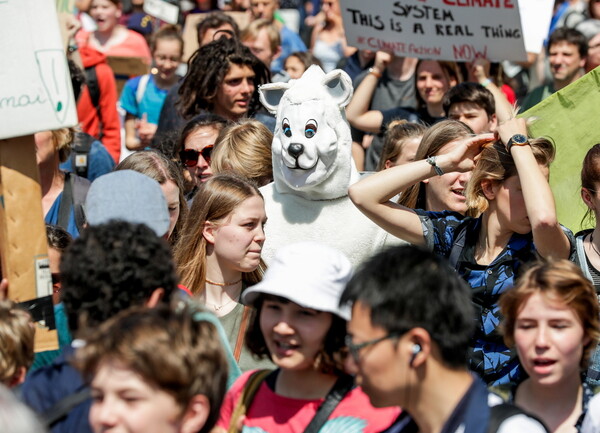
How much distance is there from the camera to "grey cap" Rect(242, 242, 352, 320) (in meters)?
3.01

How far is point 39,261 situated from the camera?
3584 millimetres

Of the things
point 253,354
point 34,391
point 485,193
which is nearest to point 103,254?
point 34,391

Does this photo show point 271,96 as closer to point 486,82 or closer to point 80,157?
point 80,157

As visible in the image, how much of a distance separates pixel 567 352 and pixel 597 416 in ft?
0.67

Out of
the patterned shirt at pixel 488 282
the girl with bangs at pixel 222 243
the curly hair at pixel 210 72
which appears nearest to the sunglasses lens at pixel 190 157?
the curly hair at pixel 210 72

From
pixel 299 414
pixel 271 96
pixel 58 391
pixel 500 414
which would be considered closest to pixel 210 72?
pixel 271 96

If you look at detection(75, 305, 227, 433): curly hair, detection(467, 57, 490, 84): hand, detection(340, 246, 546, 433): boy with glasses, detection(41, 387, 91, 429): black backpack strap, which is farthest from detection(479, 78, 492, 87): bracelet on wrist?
detection(41, 387, 91, 429): black backpack strap

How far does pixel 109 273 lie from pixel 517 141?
184 cm

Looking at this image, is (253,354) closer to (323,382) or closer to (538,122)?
(323,382)

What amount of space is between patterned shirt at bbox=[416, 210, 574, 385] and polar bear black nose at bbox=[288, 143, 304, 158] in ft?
2.85

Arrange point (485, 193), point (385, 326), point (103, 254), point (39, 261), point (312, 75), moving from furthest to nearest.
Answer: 1. point (312, 75)
2. point (485, 193)
3. point (39, 261)
4. point (103, 254)
5. point (385, 326)

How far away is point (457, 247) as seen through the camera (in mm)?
4023

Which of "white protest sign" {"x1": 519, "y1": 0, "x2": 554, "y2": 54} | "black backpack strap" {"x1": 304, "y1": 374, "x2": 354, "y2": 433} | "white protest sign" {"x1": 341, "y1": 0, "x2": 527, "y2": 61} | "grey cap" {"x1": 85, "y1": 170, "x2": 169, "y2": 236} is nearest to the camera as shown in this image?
"black backpack strap" {"x1": 304, "y1": 374, "x2": 354, "y2": 433}

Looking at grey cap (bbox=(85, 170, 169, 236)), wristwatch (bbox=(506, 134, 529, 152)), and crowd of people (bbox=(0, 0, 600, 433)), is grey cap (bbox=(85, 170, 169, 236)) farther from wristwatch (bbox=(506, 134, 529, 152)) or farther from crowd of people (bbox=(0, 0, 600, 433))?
wristwatch (bbox=(506, 134, 529, 152))
